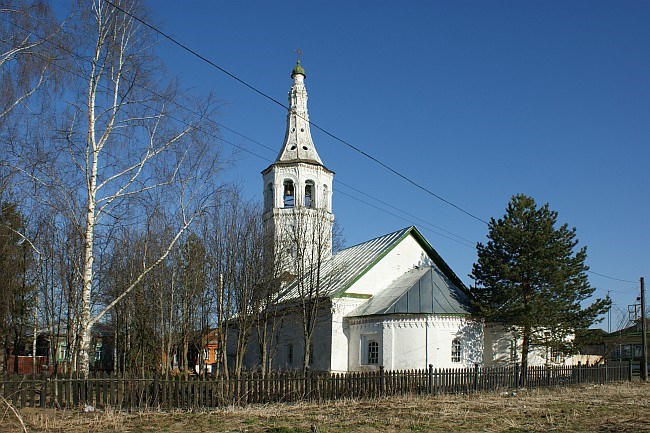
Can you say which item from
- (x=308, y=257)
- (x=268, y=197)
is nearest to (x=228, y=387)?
(x=308, y=257)

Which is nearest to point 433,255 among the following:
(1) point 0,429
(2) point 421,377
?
(2) point 421,377

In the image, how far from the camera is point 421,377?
23547 mm

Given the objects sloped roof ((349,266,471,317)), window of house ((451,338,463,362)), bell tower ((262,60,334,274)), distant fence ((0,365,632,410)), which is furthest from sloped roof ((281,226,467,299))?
distant fence ((0,365,632,410))

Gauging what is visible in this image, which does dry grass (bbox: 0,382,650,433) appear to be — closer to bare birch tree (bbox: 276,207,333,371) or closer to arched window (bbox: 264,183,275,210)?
bare birch tree (bbox: 276,207,333,371)

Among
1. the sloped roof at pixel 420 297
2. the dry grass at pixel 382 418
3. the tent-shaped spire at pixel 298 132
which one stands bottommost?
the dry grass at pixel 382 418

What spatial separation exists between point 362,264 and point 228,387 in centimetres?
1747

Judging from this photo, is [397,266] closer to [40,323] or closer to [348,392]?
[348,392]

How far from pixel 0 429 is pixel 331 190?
29.9 metres

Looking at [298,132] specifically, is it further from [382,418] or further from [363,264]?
[382,418]

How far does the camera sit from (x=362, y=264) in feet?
115

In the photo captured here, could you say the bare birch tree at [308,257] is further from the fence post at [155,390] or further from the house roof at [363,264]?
the fence post at [155,390]

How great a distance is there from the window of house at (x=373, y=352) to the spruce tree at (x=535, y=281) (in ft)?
17.1

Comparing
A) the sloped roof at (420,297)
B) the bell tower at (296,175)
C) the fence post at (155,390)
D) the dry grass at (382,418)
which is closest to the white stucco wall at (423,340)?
the sloped roof at (420,297)

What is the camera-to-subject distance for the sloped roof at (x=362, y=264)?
1315 inches
